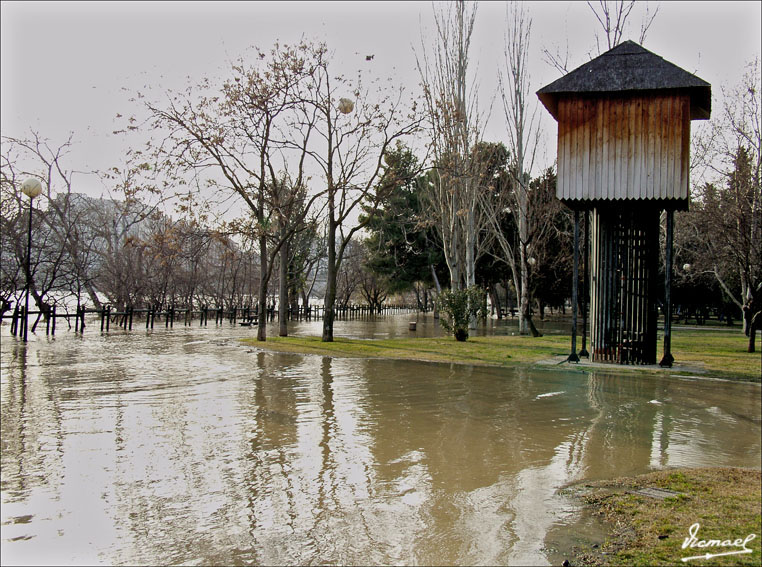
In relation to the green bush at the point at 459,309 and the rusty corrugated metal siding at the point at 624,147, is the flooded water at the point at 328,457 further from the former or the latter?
the green bush at the point at 459,309

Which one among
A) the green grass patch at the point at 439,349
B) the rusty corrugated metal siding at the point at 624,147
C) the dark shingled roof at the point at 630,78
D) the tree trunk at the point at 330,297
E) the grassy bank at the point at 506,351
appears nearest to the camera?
the dark shingled roof at the point at 630,78

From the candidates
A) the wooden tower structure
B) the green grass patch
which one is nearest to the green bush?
the green grass patch

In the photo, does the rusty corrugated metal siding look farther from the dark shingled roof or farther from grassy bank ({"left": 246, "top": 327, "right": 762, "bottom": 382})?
grassy bank ({"left": 246, "top": 327, "right": 762, "bottom": 382})

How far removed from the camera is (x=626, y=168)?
555 inches

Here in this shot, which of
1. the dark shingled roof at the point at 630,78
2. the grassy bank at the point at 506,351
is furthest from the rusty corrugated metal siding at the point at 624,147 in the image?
the grassy bank at the point at 506,351

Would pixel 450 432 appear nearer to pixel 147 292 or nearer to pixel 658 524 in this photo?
pixel 658 524

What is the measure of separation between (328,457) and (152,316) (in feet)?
83.3

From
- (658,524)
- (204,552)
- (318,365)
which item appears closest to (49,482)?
(204,552)

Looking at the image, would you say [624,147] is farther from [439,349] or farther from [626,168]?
[439,349]

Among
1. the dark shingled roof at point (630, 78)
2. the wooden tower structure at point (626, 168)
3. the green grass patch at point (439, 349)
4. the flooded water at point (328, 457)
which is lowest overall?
the flooded water at point (328, 457)

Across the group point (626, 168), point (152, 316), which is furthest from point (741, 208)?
point (152, 316)

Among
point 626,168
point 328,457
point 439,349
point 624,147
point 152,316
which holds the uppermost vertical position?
point 624,147

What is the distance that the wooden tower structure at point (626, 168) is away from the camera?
13812 mm

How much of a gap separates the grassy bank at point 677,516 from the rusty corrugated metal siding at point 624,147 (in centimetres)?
927
